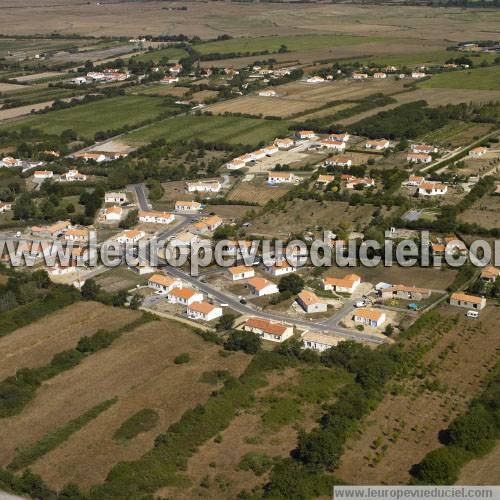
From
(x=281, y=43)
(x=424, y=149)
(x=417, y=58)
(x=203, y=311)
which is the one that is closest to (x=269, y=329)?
(x=203, y=311)

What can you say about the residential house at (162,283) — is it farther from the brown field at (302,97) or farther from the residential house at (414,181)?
the brown field at (302,97)

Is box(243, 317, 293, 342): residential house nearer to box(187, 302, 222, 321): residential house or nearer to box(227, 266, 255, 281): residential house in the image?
box(187, 302, 222, 321): residential house

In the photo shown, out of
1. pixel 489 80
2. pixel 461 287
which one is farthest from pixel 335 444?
pixel 489 80

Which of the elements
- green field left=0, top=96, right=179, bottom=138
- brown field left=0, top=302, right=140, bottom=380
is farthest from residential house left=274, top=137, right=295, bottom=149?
brown field left=0, top=302, right=140, bottom=380

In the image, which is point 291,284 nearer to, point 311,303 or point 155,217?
point 311,303

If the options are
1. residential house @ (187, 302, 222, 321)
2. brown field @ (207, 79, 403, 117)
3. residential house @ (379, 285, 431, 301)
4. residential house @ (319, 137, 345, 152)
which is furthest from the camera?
brown field @ (207, 79, 403, 117)

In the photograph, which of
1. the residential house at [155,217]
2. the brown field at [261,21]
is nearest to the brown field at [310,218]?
the residential house at [155,217]
